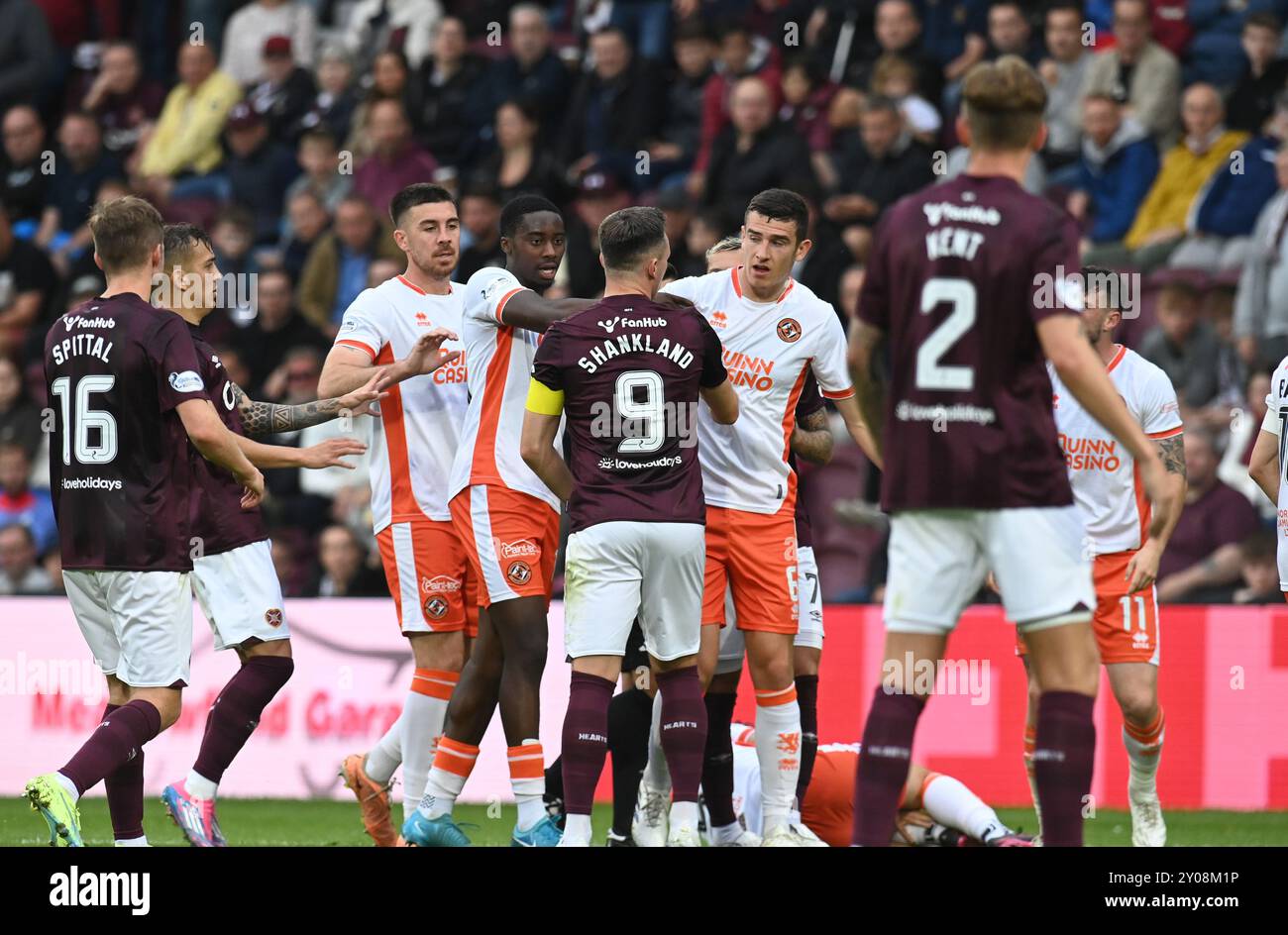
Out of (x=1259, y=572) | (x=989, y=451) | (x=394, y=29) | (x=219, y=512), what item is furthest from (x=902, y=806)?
(x=394, y=29)

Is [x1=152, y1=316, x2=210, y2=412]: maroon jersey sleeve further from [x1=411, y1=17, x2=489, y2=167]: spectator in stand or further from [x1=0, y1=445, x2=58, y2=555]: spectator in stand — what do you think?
[x1=411, y1=17, x2=489, y2=167]: spectator in stand

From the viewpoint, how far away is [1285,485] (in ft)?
26.6

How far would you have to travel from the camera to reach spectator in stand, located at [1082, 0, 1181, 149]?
13.7 m

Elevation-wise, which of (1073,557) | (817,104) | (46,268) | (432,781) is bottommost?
(432,781)

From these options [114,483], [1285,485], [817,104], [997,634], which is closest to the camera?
[114,483]

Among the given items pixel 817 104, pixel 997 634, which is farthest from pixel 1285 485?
pixel 817 104

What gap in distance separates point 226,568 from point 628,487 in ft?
7.51

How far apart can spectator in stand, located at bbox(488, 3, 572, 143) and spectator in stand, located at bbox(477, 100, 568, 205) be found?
1.75 ft

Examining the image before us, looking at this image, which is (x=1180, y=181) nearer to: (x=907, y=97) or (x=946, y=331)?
(x=907, y=97)

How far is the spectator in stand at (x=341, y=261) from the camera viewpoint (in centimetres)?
1493

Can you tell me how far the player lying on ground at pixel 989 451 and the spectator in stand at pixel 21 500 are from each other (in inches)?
405
